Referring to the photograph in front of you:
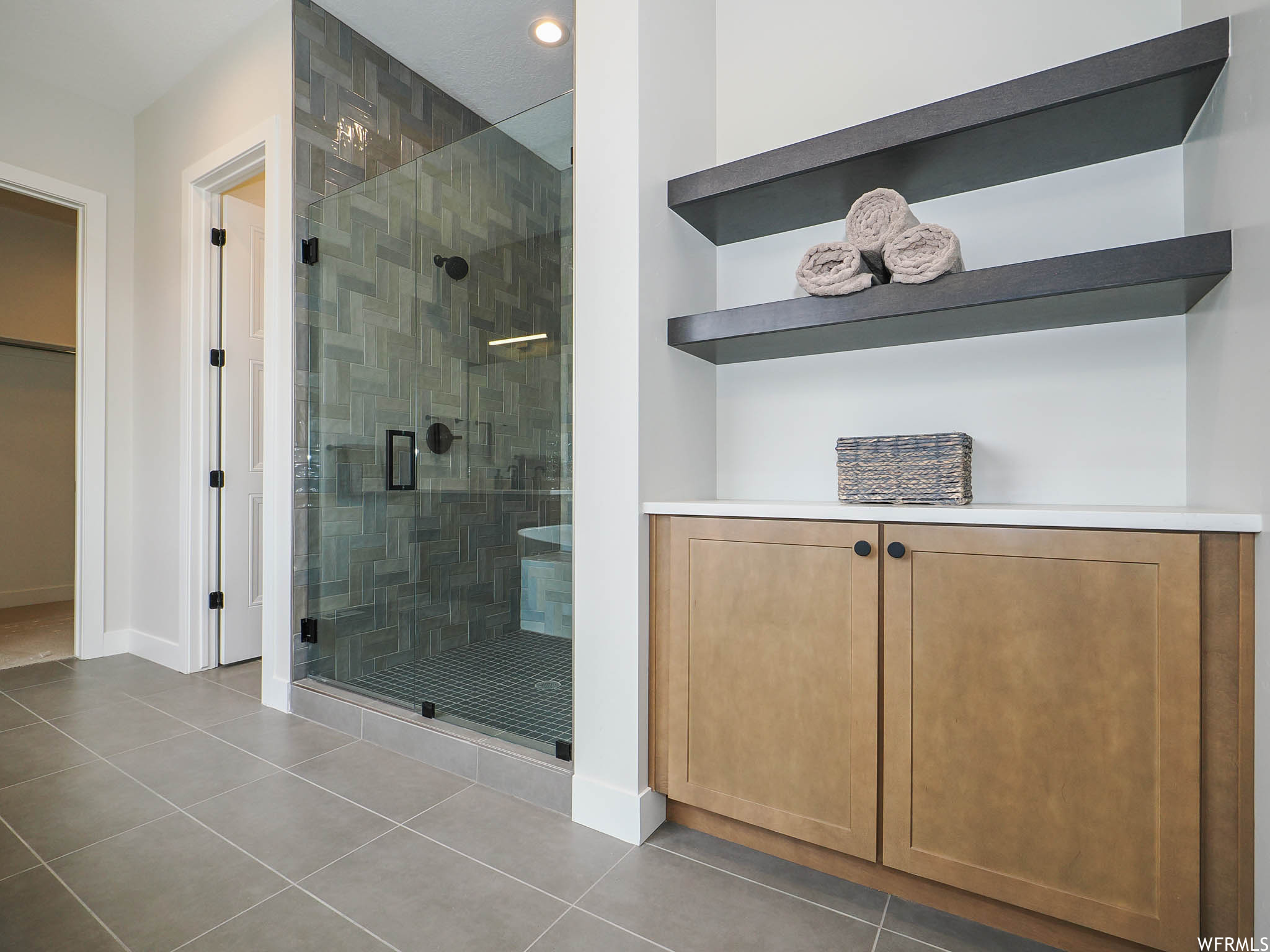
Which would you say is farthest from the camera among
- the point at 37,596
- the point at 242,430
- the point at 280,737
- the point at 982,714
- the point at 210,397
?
the point at 37,596

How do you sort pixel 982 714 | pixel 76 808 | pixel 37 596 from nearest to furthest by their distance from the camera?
pixel 982 714 < pixel 76 808 < pixel 37 596

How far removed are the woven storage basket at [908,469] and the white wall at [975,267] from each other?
26 centimetres

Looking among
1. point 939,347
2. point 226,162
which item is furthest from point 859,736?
point 226,162

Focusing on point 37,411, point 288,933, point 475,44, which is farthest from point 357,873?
point 37,411

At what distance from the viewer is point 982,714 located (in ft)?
3.76

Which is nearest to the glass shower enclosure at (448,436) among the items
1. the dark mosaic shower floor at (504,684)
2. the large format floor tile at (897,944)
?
the dark mosaic shower floor at (504,684)

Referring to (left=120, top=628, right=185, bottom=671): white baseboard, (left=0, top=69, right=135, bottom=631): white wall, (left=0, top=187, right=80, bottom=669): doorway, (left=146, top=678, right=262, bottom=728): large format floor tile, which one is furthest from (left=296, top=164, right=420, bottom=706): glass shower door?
(left=0, top=187, right=80, bottom=669): doorway

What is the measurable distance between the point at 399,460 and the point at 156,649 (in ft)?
6.58

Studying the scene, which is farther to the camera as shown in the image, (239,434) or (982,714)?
(239,434)

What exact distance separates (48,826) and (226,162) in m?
2.60

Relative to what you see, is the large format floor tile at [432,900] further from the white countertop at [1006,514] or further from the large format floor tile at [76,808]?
the white countertop at [1006,514]

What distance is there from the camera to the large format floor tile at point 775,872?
50.6 inches

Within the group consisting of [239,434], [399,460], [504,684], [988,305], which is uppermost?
[988,305]

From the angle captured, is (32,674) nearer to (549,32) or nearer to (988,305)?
(549,32)
